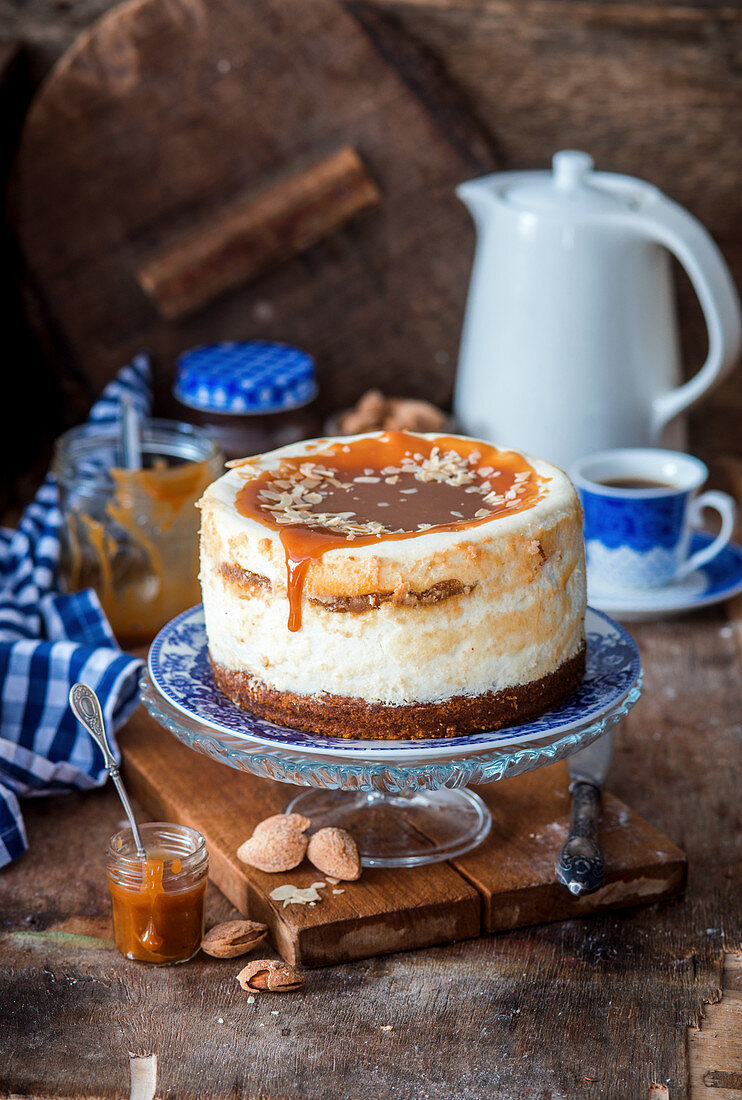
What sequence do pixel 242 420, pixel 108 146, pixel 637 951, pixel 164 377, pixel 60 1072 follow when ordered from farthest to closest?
pixel 164 377 < pixel 108 146 < pixel 242 420 < pixel 637 951 < pixel 60 1072

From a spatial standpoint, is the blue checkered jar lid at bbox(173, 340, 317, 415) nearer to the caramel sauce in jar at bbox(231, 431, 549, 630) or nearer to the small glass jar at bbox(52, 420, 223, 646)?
the small glass jar at bbox(52, 420, 223, 646)

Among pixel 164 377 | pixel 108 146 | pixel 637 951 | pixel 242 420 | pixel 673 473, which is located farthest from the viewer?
pixel 164 377

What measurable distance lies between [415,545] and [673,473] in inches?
25.6

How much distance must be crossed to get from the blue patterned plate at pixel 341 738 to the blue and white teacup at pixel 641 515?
27 centimetres

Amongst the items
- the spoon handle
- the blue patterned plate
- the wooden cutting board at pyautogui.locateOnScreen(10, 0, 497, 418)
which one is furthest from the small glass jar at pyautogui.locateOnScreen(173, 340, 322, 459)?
the spoon handle

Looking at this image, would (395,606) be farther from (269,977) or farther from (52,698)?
(52,698)

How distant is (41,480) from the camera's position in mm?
1792

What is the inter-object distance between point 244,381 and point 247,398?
0.9 inches

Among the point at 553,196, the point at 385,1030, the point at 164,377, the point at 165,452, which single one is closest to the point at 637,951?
the point at 385,1030

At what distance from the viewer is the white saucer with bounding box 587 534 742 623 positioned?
4.45ft

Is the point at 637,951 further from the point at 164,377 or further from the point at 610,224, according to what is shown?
the point at 164,377

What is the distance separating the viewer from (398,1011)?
2.69 feet

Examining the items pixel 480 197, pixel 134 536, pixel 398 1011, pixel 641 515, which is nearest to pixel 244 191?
pixel 480 197

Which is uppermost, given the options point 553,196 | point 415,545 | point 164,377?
point 553,196
